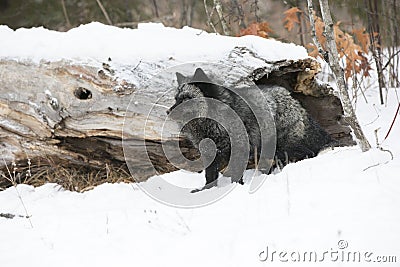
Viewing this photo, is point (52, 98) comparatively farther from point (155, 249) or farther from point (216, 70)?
point (155, 249)

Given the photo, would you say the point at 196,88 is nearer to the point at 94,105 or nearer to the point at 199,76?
the point at 199,76

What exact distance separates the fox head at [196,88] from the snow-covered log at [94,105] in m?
0.16

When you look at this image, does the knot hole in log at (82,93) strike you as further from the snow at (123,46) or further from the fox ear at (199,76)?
the fox ear at (199,76)

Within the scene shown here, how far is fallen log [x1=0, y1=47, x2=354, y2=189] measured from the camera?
4.02m

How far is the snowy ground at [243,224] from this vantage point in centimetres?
247

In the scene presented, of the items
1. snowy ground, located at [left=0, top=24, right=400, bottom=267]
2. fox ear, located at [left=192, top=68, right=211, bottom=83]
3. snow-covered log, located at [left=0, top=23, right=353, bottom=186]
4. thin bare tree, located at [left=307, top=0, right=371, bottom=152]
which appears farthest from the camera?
snow-covered log, located at [left=0, top=23, right=353, bottom=186]

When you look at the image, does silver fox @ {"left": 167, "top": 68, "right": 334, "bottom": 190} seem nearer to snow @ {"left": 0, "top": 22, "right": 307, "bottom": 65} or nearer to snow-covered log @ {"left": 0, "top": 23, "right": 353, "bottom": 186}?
snow-covered log @ {"left": 0, "top": 23, "right": 353, "bottom": 186}

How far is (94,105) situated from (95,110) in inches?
1.8

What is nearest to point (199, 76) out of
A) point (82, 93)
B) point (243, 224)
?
point (82, 93)

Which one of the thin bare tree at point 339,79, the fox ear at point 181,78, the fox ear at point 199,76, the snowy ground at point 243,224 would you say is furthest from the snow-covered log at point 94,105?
the snowy ground at point 243,224

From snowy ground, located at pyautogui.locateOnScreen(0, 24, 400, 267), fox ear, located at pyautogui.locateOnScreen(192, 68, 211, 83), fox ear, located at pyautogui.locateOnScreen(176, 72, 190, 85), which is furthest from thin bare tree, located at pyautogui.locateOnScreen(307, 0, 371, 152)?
fox ear, located at pyautogui.locateOnScreen(176, 72, 190, 85)

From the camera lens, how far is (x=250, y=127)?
13.3 ft

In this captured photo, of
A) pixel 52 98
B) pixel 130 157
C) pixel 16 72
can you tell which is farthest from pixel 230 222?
pixel 16 72

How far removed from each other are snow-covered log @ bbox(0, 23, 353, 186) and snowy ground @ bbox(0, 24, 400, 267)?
0.58 m
